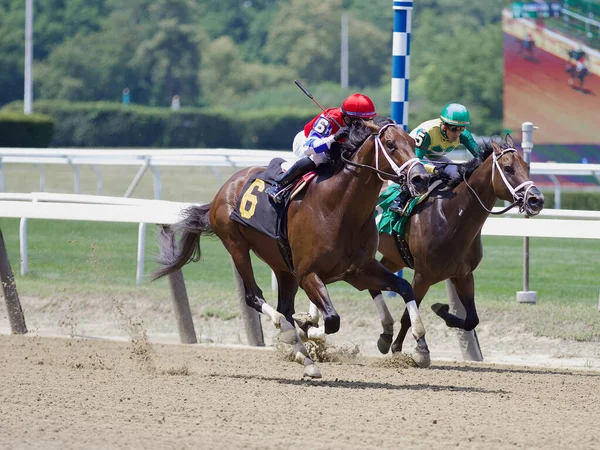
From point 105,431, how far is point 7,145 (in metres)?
24.4

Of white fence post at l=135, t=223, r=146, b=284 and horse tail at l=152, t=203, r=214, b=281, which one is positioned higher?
horse tail at l=152, t=203, r=214, b=281

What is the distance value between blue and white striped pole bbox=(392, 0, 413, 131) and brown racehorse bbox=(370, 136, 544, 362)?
6.30ft

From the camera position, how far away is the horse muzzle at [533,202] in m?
5.77

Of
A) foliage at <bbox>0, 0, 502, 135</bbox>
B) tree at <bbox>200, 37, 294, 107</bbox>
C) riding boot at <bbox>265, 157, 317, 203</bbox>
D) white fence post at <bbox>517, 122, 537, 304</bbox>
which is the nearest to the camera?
riding boot at <bbox>265, 157, 317, 203</bbox>

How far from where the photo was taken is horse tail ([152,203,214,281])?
6968mm

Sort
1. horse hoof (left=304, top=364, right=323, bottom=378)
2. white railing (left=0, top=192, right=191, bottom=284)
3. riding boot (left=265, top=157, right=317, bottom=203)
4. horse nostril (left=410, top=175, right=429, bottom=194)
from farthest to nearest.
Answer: white railing (left=0, top=192, right=191, bottom=284) → riding boot (left=265, top=157, right=317, bottom=203) → horse hoof (left=304, top=364, right=323, bottom=378) → horse nostril (left=410, top=175, right=429, bottom=194)

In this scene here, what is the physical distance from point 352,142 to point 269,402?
57.9 inches

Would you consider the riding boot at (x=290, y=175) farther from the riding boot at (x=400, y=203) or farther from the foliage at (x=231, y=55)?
the foliage at (x=231, y=55)

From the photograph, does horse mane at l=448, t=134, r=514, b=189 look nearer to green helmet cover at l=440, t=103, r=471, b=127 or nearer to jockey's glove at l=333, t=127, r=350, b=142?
green helmet cover at l=440, t=103, r=471, b=127

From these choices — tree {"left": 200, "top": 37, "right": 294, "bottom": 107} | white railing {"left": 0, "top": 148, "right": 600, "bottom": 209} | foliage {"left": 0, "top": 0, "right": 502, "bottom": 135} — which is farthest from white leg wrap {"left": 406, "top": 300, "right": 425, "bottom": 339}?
tree {"left": 200, "top": 37, "right": 294, "bottom": 107}

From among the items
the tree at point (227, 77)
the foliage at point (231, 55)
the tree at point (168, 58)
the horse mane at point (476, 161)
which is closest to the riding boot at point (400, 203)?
the horse mane at point (476, 161)

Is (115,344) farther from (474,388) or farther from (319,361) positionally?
(474,388)

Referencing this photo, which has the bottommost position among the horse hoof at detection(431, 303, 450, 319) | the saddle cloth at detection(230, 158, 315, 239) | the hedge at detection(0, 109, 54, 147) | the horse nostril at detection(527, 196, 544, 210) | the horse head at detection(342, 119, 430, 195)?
the hedge at detection(0, 109, 54, 147)

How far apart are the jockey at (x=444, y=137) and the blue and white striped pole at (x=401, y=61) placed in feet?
5.04
